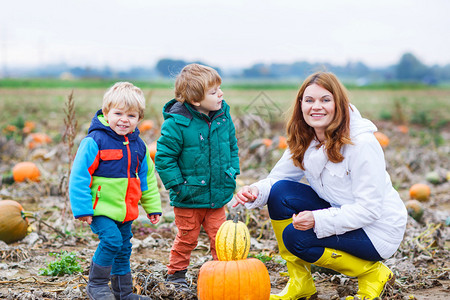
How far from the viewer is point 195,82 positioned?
11.4 feet

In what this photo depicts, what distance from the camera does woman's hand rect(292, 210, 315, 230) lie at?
3.17 metres

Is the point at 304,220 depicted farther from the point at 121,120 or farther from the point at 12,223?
the point at 12,223

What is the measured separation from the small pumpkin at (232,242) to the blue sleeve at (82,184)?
0.81 meters

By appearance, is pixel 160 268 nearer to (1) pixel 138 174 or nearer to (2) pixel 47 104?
(1) pixel 138 174

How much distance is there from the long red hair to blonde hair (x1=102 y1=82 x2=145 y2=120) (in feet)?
3.60

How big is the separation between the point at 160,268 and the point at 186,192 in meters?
0.74

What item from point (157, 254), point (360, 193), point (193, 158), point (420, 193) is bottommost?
point (157, 254)

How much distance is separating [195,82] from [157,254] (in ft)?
5.58

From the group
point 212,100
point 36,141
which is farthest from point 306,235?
point 36,141

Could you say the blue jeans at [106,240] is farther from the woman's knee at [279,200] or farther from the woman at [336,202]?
the woman's knee at [279,200]

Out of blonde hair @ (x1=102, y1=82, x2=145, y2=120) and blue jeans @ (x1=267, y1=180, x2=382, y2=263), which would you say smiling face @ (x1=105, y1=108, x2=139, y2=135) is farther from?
blue jeans @ (x1=267, y1=180, x2=382, y2=263)

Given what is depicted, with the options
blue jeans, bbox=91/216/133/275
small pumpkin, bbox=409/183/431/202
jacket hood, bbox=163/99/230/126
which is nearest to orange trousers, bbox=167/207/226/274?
blue jeans, bbox=91/216/133/275

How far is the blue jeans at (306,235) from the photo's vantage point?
3207 mm

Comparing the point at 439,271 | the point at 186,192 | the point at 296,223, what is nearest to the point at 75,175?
the point at 186,192
